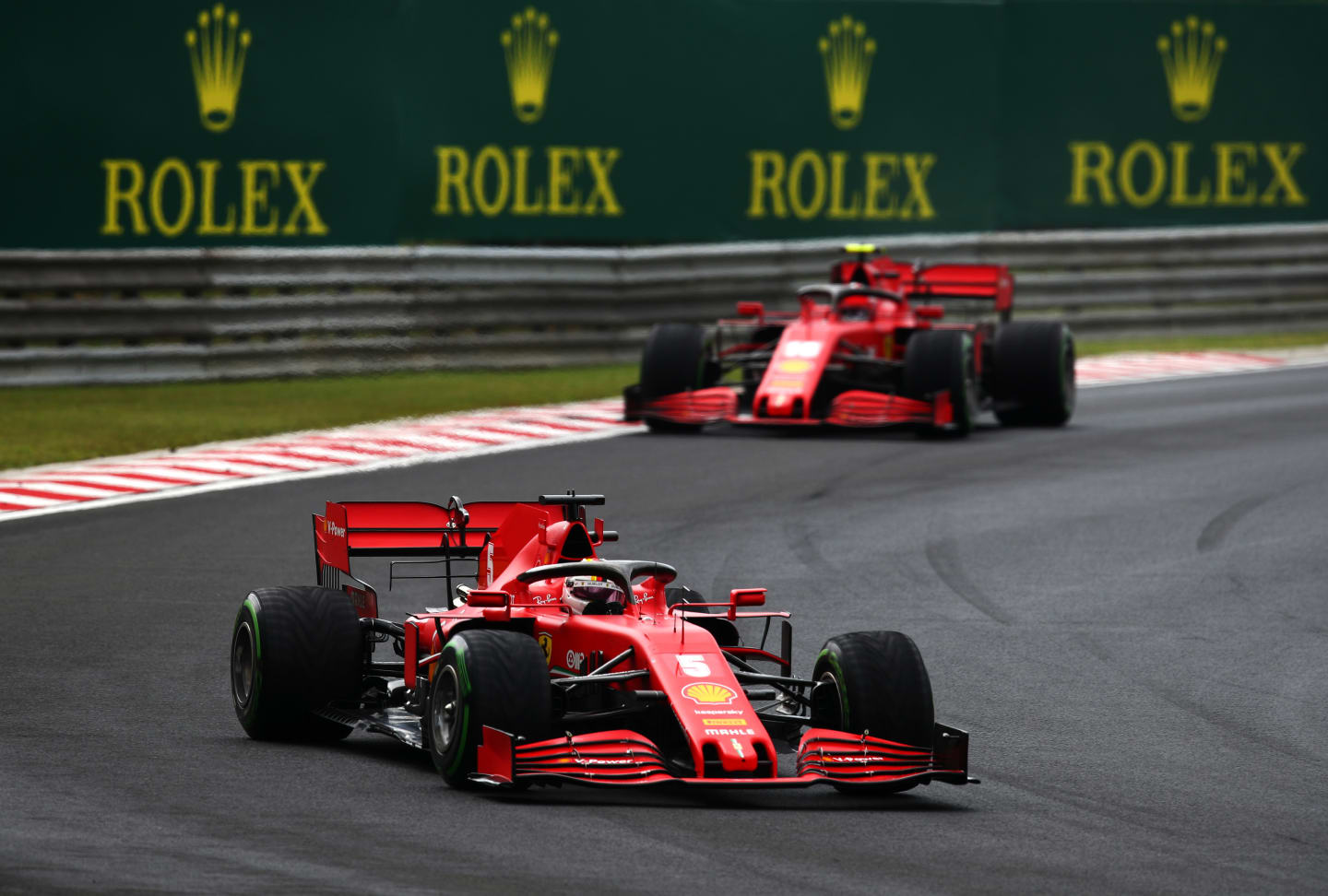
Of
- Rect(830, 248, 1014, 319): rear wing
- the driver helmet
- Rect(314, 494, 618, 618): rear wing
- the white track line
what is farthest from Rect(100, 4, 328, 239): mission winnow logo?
the driver helmet

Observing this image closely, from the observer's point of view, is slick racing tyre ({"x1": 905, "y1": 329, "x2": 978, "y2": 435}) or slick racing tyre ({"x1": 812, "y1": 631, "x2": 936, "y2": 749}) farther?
slick racing tyre ({"x1": 905, "y1": 329, "x2": 978, "y2": 435})

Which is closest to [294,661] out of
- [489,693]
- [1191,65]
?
[489,693]

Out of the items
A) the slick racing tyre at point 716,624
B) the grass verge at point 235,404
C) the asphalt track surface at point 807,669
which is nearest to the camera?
the asphalt track surface at point 807,669

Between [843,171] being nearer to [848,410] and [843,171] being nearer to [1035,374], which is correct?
[1035,374]

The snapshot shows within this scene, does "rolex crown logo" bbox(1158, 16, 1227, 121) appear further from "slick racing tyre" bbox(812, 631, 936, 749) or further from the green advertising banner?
"slick racing tyre" bbox(812, 631, 936, 749)

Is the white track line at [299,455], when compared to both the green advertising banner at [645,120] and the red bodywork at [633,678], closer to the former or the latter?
the green advertising banner at [645,120]

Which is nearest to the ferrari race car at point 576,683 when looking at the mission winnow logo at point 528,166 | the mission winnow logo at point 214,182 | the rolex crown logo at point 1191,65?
the mission winnow logo at point 214,182

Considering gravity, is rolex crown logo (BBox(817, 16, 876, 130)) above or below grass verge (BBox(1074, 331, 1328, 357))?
above

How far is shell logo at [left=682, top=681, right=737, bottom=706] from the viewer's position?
24.5 ft

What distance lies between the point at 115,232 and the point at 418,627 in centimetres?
1281

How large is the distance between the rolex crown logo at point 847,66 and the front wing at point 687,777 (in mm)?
16551

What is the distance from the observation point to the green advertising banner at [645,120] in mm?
20156

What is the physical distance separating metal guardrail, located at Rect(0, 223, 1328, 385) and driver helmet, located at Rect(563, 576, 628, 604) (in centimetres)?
1271

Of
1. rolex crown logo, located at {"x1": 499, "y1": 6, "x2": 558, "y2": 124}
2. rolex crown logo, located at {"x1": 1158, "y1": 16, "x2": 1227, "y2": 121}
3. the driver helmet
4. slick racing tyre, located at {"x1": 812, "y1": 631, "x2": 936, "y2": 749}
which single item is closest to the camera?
slick racing tyre, located at {"x1": 812, "y1": 631, "x2": 936, "y2": 749}
